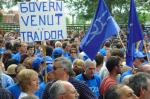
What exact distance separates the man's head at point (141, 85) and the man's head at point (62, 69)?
1.61 meters

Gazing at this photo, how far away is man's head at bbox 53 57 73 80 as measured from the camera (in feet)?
21.8

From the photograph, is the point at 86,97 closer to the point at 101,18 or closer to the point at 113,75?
the point at 113,75

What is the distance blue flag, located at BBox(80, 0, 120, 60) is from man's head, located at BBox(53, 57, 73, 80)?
95.5 inches

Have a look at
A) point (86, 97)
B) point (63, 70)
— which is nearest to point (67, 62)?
point (63, 70)

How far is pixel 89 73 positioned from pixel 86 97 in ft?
6.18

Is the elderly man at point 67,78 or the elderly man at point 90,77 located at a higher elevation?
the elderly man at point 67,78

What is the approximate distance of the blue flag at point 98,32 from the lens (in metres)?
9.30

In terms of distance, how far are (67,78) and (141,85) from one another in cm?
171

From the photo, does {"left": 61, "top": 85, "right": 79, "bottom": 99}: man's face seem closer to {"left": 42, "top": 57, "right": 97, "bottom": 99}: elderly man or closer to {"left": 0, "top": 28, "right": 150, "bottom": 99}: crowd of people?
{"left": 0, "top": 28, "right": 150, "bottom": 99}: crowd of people

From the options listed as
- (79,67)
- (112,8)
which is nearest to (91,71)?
(79,67)

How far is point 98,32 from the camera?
9539 millimetres

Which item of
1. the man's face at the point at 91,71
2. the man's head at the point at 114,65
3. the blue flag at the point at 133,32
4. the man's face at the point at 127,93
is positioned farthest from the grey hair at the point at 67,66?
the blue flag at the point at 133,32

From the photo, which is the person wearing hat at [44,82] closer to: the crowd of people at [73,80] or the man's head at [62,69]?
the crowd of people at [73,80]

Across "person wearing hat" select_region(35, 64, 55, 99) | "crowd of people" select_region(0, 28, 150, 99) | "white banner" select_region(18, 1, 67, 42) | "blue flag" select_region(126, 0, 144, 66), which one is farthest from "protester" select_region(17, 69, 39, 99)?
"blue flag" select_region(126, 0, 144, 66)
